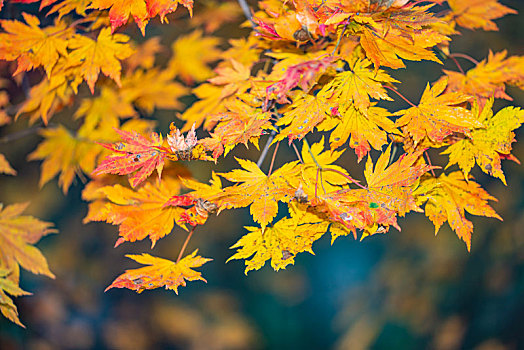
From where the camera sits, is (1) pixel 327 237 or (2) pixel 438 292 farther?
(1) pixel 327 237

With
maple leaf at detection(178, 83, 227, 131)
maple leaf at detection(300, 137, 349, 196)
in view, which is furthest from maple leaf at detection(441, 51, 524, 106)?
maple leaf at detection(178, 83, 227, 131)

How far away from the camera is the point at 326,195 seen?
70 cm

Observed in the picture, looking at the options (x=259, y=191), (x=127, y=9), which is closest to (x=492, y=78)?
(x=259, y=191)

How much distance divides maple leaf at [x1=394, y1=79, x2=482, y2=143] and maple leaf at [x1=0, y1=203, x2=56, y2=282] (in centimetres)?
91

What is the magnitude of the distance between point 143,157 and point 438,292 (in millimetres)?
2443

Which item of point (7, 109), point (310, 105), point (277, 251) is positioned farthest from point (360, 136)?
point (7, 109)

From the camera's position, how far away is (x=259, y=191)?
0.74 metres

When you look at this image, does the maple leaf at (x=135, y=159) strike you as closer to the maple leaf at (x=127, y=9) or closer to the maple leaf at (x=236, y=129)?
the maple leaf at (x=236, y=129)

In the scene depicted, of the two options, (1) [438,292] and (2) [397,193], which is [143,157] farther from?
(1) [438,292]

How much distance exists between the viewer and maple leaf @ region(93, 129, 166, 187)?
0.75m

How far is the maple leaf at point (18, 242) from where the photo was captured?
1.04 m

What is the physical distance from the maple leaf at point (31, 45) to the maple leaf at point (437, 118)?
77 cm

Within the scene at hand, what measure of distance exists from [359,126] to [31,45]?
766 mm

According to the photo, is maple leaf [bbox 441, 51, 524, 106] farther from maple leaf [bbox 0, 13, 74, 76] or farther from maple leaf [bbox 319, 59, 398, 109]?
maple leaf [bbox 0, 13, 74, 76]
